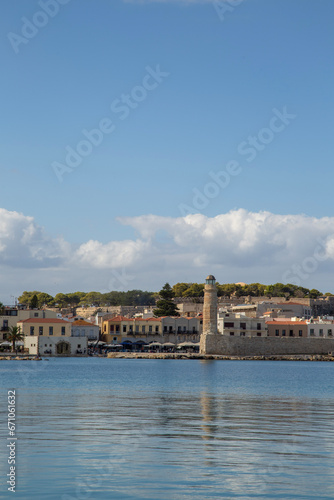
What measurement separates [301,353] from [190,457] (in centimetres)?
7160

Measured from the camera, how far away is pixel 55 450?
15.8 metres

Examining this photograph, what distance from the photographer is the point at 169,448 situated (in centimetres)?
1648

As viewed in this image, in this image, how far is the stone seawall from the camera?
7962 centimetres

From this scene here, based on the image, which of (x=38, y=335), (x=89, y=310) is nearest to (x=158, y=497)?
(x=38, y=335)

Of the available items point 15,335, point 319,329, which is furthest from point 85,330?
point 319,329

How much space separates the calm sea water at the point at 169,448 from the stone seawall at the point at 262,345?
48.9 m

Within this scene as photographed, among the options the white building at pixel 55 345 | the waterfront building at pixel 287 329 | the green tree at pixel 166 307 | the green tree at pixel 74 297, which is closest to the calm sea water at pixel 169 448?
the white building at pixel 55 345

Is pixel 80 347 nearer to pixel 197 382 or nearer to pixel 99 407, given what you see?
pixel 197 382

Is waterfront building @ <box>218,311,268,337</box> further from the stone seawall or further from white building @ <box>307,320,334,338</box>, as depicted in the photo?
white building @ <box>307,320,334,338</box>

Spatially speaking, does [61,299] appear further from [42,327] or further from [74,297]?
[42,327]

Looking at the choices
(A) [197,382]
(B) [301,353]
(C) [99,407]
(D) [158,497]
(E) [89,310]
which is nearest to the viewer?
(D) [158,497]

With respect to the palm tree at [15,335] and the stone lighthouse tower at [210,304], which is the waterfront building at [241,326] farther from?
the palm tree at [15,335]

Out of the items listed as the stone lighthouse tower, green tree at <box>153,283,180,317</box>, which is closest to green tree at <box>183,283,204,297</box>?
green tree at <box>153,283,180,317</box>

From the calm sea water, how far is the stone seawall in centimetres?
4894
